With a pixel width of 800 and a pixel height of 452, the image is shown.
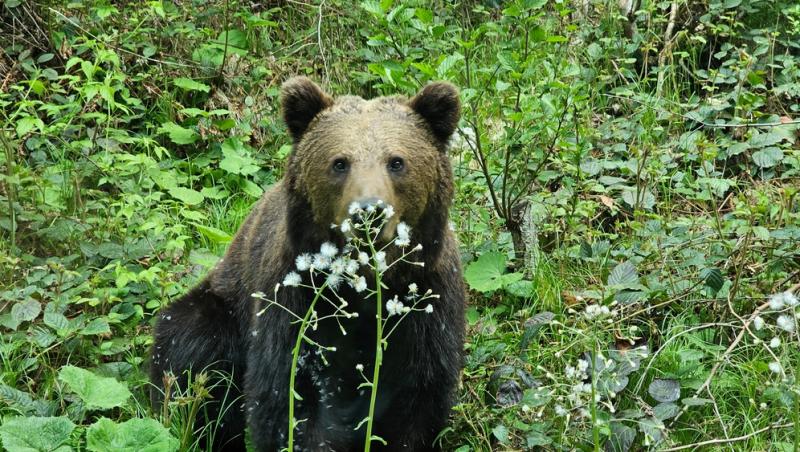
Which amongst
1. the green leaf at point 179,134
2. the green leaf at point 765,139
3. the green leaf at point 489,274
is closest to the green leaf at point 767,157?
the green leaf at point 765,139

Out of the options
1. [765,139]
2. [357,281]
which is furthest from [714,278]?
[357,281]

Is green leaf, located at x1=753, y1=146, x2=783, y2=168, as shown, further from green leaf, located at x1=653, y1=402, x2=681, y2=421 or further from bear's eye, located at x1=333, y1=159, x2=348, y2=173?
bear's eye, located at x1=333, y1=159, x2=348, y2=173

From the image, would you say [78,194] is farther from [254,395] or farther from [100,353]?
[254,395]

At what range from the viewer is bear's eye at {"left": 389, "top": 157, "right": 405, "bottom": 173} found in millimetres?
4691

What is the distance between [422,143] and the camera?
16.2 feet

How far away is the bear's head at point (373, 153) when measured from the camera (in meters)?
4.62

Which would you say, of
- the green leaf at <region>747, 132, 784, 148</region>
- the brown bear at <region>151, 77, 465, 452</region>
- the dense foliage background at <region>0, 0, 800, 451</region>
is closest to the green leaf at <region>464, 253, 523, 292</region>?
the dense foliage background at <region>0, 0, 800, 451</region>

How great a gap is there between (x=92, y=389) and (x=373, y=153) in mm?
1796

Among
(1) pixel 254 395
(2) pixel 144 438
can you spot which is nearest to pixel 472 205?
(1) pixel 254 395

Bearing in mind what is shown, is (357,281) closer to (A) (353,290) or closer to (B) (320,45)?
(A) (353,290)

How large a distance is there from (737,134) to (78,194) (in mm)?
4709

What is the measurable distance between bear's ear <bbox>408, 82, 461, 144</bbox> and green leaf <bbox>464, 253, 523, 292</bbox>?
1.35m

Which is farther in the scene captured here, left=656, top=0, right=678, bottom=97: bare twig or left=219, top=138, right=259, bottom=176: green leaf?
left=656, top=0, right=678, bottom=97: bare twig

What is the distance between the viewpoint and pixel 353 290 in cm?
484
